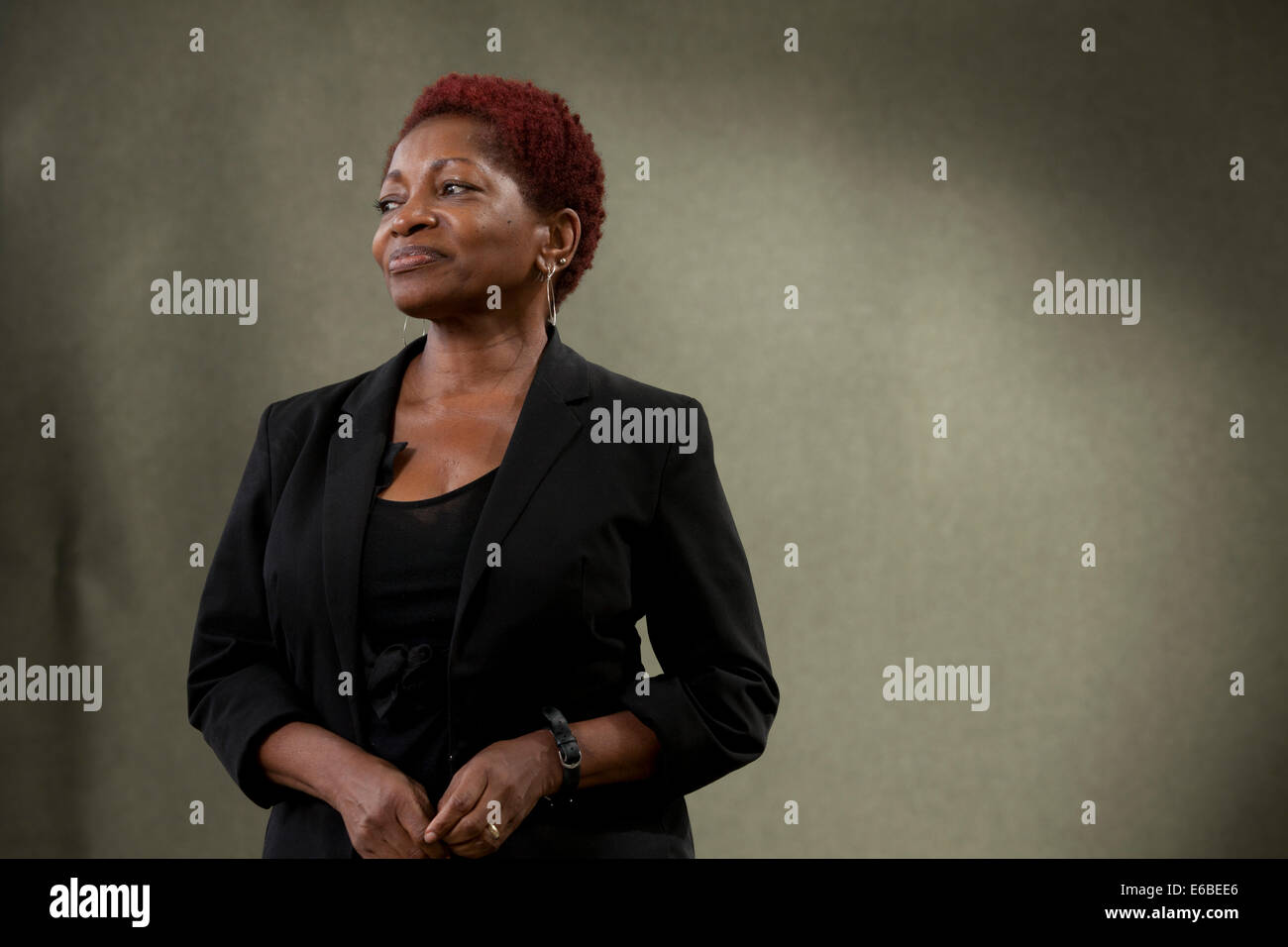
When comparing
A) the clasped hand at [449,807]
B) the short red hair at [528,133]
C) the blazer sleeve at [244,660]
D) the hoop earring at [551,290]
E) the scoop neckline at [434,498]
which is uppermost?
the short red hair at [528,133]

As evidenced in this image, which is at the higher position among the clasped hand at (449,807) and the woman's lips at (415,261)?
the woman's lips at (415,261)

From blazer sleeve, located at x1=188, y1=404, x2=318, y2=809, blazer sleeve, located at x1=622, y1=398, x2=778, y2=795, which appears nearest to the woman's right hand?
blazer sleeve, located at x1=188, y1=404, x2=318, y2=809

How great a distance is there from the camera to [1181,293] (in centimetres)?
251

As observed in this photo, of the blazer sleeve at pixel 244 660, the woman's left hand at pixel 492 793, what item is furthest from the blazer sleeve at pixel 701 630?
the blazer sleeve at pixel 244 660

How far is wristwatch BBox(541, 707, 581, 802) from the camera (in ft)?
3.62

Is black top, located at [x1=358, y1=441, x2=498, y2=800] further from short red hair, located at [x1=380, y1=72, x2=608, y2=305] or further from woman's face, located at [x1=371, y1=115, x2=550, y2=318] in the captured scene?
short red hair, located at [x1=380, y1=72, x2=608, y2=305]

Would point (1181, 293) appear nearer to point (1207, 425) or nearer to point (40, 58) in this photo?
point (1207, 425)

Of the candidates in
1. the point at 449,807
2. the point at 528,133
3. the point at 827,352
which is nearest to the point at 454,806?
the point at 449,807

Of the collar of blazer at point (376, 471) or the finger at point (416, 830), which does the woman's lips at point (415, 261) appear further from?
the finger at point (416, 830)

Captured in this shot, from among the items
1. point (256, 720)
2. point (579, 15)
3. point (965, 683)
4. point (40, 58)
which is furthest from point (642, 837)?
point (40, 58)

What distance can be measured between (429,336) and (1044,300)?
5.31 feet

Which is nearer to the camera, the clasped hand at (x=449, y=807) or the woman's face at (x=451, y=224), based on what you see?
the clasped hand at (x=449, y=807)

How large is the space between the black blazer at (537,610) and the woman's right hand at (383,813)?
55 mm

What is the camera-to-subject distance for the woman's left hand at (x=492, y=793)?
105 cm
